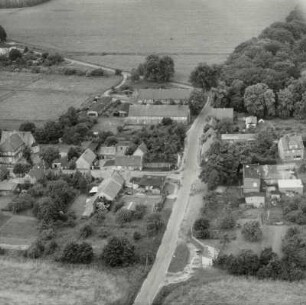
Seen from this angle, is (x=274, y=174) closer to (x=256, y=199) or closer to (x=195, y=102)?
(x=256, y=199)

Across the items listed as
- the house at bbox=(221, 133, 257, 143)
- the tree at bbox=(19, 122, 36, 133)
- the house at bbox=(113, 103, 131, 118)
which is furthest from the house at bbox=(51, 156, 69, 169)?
the house at bbox=(221, 133, 257, 143)

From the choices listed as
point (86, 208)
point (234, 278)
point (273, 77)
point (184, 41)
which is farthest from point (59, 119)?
point (184, 41)

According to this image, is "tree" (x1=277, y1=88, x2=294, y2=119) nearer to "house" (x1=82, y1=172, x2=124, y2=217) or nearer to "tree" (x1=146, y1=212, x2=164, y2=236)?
"house" (x1=82, y1=172, x2=124, y2=217)

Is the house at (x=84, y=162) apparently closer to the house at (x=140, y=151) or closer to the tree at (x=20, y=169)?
the house at (x=140, y=151)

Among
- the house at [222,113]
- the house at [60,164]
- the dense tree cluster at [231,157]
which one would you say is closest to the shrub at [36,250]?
the house at [60,164]

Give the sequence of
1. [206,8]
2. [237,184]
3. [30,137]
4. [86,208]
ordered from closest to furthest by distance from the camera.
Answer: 1. [86,208]
2. [237,184]
3. [30,137]
4. [206,8]

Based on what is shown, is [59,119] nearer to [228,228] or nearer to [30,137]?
[30,137]
